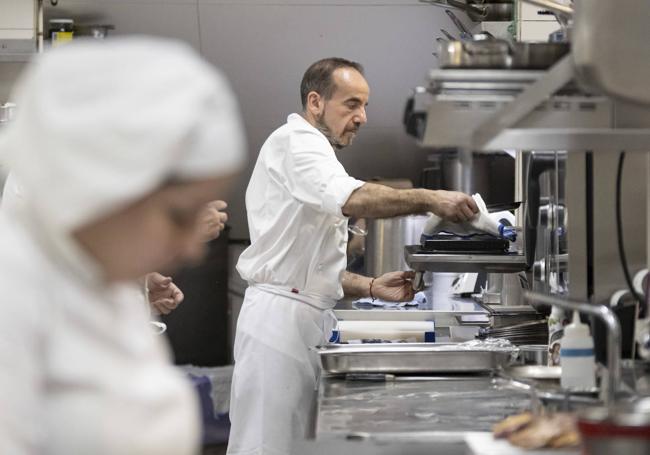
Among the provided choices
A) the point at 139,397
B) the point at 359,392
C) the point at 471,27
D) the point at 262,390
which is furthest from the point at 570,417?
the point at 471,27

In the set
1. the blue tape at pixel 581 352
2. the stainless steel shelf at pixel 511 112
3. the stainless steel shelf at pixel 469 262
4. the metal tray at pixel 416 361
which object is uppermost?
the stainless steel shelf at pixel 511 112

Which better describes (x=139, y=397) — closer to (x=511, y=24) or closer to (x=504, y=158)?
(x=511, y=24)

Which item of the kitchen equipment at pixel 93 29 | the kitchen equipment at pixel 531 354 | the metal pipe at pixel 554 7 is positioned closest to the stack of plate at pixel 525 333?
the kitchen equipment at pixel 531 354

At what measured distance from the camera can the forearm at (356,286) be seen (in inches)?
180

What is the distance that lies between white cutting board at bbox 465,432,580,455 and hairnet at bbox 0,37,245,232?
104 centimetres

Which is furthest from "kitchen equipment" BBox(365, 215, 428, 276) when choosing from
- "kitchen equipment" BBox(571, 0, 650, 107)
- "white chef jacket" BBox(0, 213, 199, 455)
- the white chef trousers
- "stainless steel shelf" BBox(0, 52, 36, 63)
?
"white chef jacket" BBox(0, 213, 199, 455)

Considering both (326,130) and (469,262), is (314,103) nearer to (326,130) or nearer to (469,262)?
(326,130)

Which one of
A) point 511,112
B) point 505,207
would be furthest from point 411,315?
point 511,112

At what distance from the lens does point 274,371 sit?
3.97 m

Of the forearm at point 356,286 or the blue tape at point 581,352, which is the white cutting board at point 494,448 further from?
the forearm at point 356,286

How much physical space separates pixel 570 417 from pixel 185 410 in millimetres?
1120

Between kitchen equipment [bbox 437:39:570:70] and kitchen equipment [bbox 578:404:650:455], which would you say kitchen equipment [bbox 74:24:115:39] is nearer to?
kitchen equipment [bbox 437:39:570:70]

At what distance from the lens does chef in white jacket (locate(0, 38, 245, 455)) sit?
3.85ft

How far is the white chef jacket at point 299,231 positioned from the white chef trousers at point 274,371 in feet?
0.21
